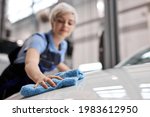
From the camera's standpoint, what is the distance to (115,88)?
0.57 m

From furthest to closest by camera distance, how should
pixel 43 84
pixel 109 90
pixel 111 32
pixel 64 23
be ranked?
1. pixel 111 32
2. pixel 64 23
3. pixel 43 84
4. pixel 109 90

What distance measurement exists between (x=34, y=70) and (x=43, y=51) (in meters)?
0.20

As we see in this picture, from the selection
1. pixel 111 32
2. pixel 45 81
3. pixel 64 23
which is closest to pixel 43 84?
pixel 45 81

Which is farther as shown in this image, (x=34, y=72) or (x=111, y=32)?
(x=111, y=32)

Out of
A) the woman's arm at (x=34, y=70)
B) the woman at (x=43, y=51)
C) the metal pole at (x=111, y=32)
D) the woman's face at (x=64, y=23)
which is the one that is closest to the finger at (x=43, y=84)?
the woman's arm at (x=34, y=70)

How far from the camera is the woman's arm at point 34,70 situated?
68 centimetres

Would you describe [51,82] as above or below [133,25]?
below

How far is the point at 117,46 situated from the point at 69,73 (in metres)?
1.25

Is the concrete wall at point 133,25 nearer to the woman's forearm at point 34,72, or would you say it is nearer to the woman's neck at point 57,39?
the woman's neck at point 57,39

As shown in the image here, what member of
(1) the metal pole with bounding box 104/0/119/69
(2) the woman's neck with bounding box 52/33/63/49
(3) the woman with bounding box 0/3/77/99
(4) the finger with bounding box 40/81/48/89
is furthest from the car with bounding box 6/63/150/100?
(1) the metal pole with bounding box 104/0/119/69

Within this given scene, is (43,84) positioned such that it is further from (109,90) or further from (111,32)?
(111,32)

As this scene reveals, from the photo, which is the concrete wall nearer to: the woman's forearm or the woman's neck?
the woman's neck

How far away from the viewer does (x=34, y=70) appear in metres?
0.76

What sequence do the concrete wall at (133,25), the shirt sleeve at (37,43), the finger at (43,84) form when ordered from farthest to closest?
the concrete wall at (133,25) → the shirt sleeve at (37,43) → the finger at (43,84)
